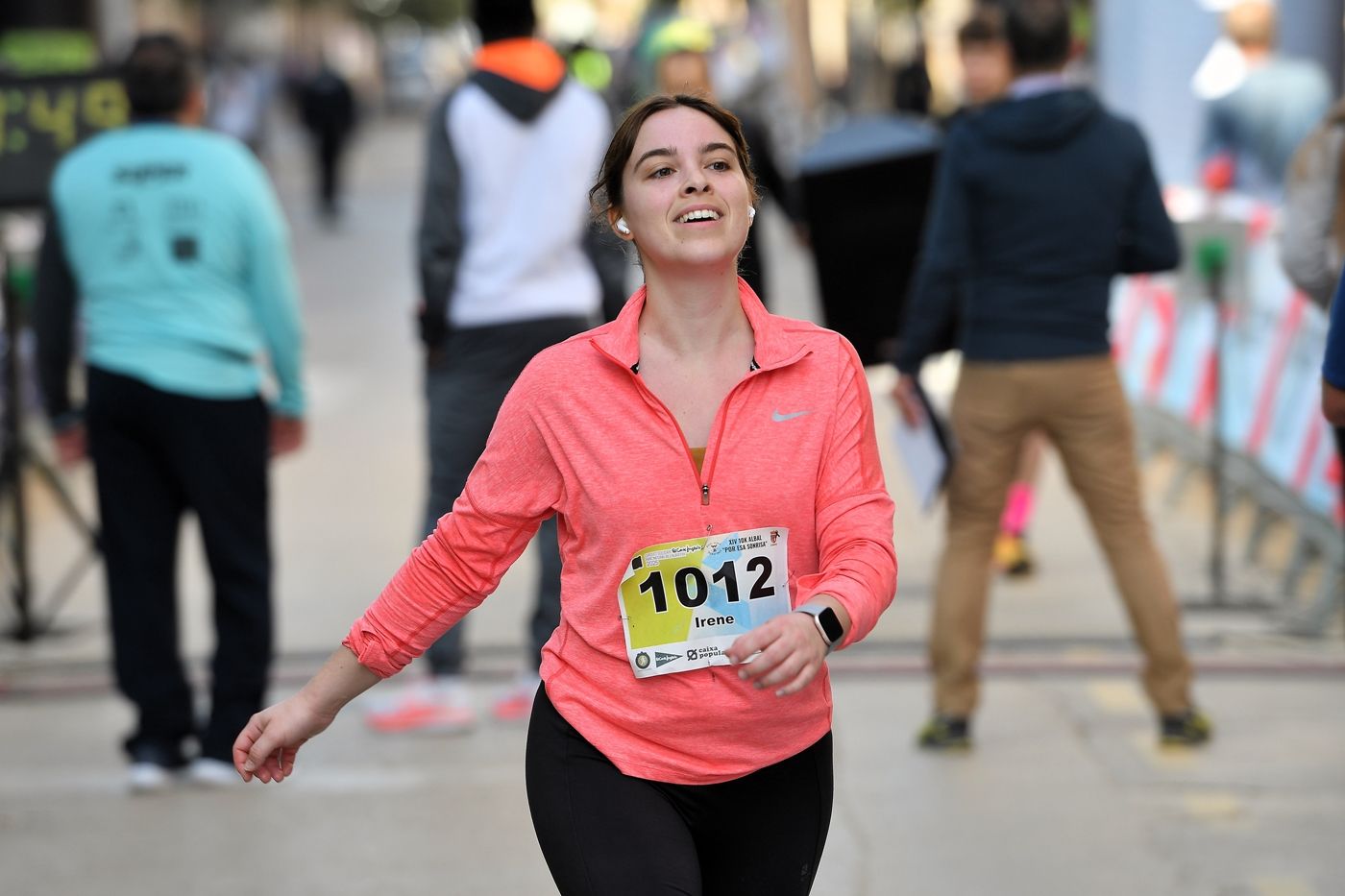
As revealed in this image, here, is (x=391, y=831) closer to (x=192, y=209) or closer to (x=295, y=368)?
(x=295, y=368)

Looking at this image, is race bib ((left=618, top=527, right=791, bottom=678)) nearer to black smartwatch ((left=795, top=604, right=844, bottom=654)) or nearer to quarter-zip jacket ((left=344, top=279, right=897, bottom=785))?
quarter-zip jacket ((left=344, top=279, right=897, bottom=785))

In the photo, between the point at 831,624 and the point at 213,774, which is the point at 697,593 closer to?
the point at 831,624

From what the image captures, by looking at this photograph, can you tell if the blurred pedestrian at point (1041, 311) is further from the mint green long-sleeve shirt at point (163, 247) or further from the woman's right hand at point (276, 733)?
the woman's right hand at point (276, 733)

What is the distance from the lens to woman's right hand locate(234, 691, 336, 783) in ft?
9.51

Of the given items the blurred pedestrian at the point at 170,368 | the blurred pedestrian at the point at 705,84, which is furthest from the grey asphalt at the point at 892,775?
the blurred pedestrian at the point at 705,84

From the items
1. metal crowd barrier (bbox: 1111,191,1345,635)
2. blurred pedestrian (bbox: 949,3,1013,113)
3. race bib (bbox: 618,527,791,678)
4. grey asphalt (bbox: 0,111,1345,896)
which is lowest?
grey asphalt (bbox: 0,111,1345,896)

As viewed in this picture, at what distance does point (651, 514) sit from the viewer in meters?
2.81

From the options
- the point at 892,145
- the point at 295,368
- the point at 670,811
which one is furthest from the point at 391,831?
the point at 892,145

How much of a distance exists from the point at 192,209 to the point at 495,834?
6.21ft

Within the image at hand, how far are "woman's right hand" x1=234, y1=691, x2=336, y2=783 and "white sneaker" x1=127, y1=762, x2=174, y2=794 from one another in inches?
106

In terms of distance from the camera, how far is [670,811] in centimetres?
285

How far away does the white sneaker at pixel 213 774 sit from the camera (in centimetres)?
551

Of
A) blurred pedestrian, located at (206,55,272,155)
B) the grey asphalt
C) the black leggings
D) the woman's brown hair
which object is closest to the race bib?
the black leggings

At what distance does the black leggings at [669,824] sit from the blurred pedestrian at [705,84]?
4.35m
